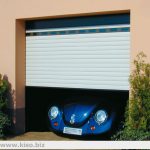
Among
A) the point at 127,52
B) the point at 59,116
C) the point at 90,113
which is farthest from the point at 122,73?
the point at 59,116

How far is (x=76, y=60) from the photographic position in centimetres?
908

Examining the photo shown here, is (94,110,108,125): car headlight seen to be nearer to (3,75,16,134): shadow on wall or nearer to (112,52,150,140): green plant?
(112,52,150,140): green plant

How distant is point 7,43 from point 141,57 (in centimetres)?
323

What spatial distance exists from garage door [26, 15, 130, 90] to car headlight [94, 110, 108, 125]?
0.49m

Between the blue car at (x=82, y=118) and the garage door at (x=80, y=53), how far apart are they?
0.43 metres

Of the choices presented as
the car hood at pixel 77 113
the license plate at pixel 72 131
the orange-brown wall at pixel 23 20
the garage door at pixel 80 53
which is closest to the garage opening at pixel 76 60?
the garage door at pixel 80 53

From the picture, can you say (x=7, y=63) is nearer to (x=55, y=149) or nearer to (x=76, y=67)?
(x=76, y=67)

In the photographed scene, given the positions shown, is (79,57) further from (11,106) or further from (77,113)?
(11,106)

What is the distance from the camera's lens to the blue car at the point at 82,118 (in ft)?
28.0

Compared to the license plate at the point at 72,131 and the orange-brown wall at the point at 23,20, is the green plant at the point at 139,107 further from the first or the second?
the license plate at the point at 72,131

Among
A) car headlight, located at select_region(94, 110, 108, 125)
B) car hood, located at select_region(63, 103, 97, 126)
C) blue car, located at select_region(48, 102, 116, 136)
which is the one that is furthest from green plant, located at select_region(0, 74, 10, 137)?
car headlight, located at select_region(94, 110, 108, 125)

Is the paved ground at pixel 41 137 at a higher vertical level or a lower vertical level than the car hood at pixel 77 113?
lower

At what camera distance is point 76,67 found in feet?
29.8

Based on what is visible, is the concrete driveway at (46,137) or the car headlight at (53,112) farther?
the car headlight at (53,112)
